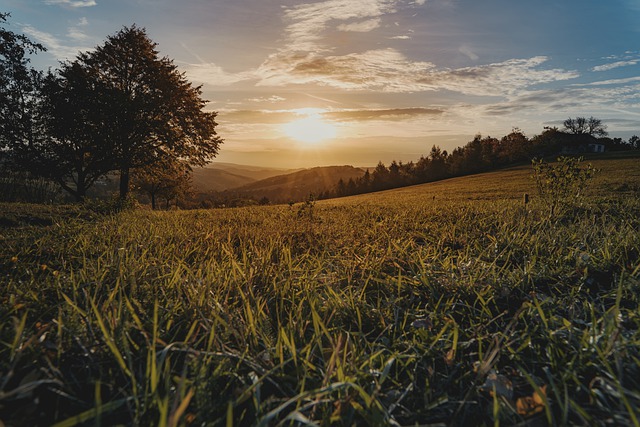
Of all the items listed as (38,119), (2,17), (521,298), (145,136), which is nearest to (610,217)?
(521,298)

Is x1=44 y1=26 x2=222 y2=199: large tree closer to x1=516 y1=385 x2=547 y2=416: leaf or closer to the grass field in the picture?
the grass field

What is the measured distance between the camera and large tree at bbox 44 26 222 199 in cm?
2117

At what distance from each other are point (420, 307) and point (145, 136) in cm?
2401

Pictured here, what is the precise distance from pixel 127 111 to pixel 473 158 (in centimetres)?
6876

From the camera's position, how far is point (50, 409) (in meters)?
1.50

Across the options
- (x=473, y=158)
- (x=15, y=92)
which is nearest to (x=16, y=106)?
(x=15, y=92)

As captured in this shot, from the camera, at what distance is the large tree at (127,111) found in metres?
21.2

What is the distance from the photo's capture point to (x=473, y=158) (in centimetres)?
7388

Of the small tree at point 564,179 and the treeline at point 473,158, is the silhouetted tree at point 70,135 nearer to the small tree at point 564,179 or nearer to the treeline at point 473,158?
the small tree at point 564,179

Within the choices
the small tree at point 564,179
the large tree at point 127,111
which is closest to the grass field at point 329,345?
the small tree at point 564,179

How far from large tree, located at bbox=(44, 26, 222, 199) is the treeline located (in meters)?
54.8

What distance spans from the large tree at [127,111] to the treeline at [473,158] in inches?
2156

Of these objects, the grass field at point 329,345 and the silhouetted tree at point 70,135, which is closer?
the grass field at point 329,345

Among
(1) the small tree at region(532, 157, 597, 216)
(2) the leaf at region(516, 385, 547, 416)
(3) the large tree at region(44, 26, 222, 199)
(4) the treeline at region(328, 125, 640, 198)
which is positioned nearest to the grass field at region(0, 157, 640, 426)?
(2) the leaf at region(516, 385, 547, 416)
